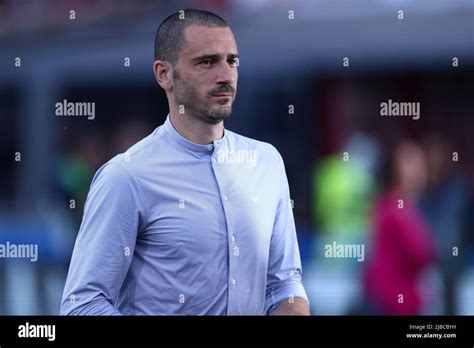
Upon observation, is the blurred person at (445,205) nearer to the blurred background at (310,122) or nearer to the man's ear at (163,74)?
the blurred background at (310,122)

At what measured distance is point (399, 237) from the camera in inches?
140

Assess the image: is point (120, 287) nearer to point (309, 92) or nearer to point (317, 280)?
point (317, 280)

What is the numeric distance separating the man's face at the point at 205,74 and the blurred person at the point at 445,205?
86 centimetres

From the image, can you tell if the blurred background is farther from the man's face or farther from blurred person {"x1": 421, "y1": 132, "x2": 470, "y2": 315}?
the man's face

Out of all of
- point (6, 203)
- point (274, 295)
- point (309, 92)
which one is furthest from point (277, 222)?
point (6, 203)

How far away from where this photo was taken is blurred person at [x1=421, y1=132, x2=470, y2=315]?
353 centimetres

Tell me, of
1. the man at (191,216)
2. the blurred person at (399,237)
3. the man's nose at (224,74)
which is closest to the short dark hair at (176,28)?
the man at (191,216)

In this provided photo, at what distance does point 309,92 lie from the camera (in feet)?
11.9

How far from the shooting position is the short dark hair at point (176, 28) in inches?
122

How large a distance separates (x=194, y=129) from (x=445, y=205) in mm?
Answer: 1051
